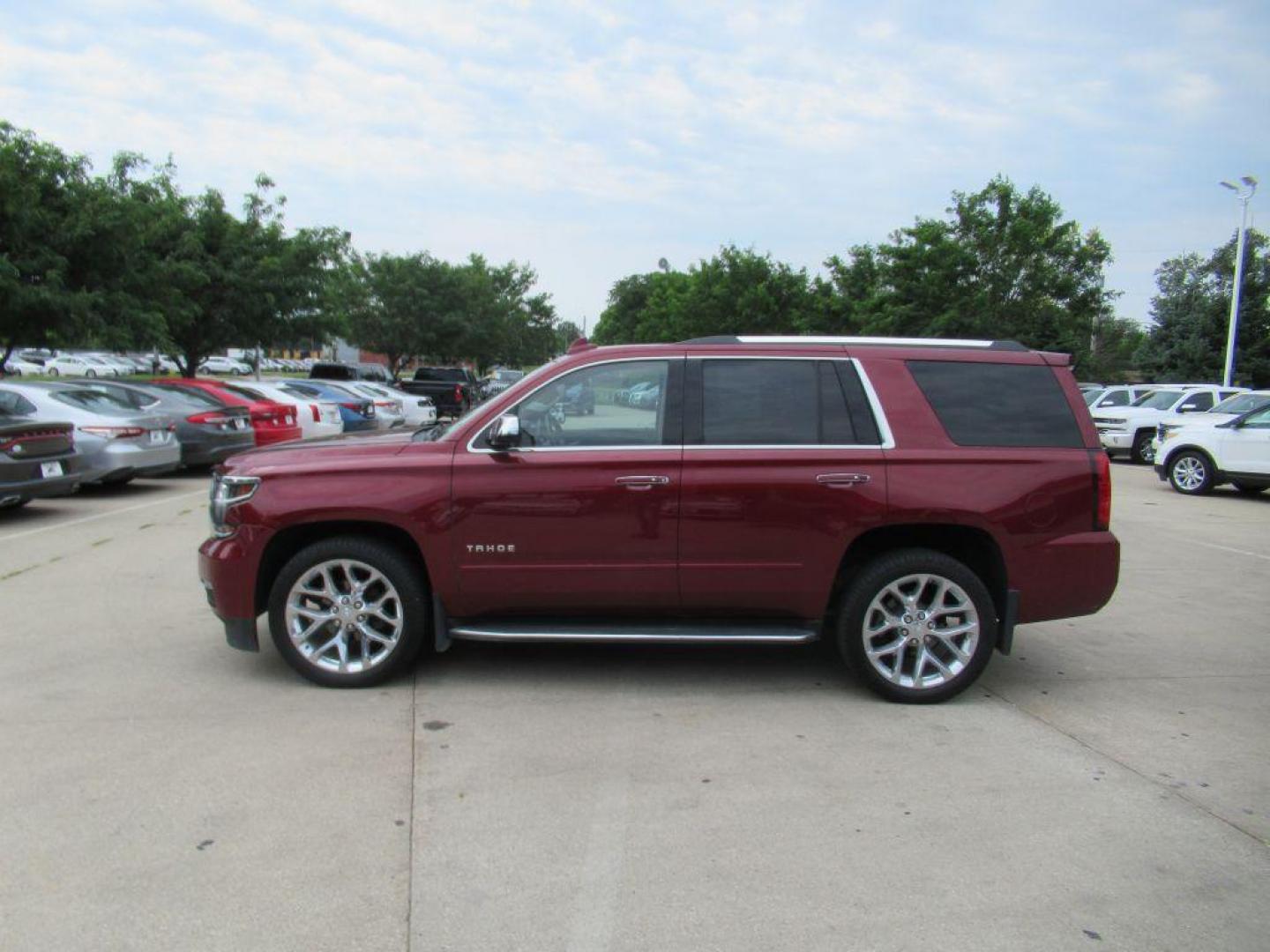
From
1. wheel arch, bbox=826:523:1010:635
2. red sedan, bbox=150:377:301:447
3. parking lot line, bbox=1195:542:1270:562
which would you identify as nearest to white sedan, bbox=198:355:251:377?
red sedan, bbox=150:377:301:447

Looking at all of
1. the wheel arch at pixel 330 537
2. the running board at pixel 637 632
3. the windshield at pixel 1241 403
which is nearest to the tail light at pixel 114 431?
the wheel arch at pixel 330 537

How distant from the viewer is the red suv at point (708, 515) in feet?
17.0

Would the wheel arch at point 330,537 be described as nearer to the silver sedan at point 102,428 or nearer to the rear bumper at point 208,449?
the silver sedan at point 102,428

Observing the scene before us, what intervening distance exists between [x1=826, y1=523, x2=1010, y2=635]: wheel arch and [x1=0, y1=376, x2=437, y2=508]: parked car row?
4.89 metres

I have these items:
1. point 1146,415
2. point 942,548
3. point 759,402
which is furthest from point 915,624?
point 1146,415

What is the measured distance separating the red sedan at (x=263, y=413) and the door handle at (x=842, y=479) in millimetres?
13336

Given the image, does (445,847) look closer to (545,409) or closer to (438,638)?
(438,638)

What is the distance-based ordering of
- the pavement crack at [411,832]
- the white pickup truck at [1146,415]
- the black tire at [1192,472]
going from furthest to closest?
the white pickup truck at [1146,415] → the black tire at [1192,472] → the pavement crack at [411,832]

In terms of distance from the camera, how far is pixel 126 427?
43.2 feet

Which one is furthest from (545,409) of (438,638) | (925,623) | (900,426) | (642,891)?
(642,891)

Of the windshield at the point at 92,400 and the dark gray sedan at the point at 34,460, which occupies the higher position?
the windshield at the point at 92,400

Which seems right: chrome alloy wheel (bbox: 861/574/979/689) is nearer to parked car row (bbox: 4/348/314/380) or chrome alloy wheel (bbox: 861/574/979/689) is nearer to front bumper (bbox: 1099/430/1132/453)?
front bumper (bbox: 1099/430/1132/453)

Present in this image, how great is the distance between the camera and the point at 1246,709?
17.5ft

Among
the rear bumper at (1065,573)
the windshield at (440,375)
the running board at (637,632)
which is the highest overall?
the windshield at (440,375)
